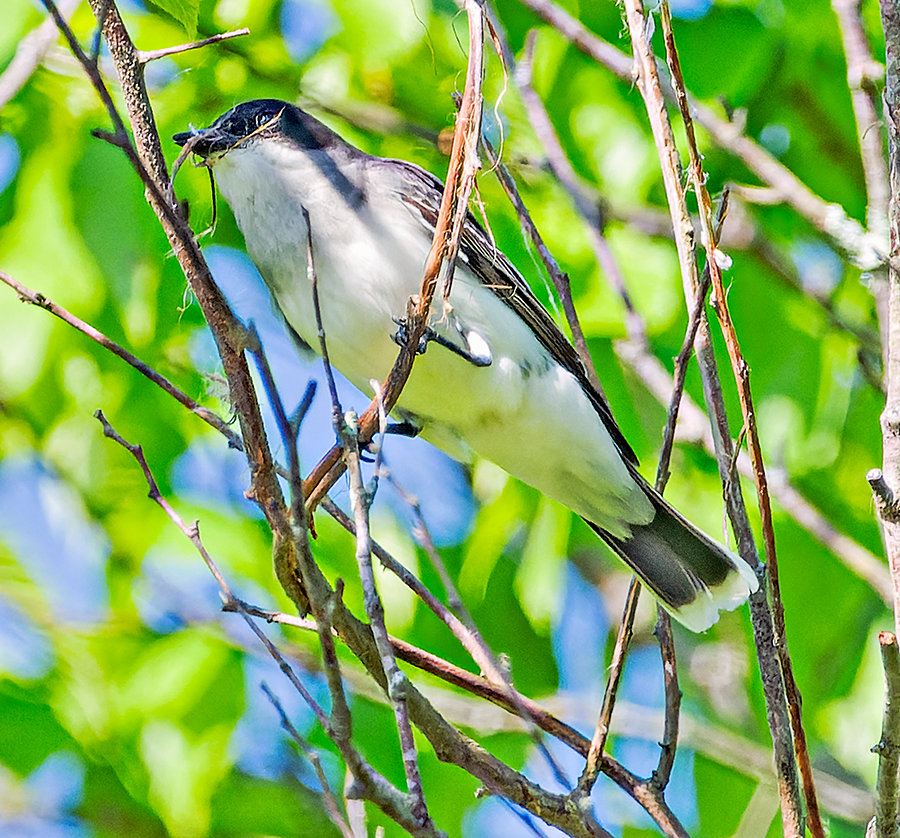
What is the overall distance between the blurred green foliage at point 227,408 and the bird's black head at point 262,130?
0.39 ft

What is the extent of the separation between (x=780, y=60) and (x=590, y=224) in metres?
1.05

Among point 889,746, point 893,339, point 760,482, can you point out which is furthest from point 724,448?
point 889,746

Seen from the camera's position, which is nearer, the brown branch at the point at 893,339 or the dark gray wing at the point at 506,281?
the brown branch at the point at 893,339

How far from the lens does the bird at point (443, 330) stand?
288 centimetres

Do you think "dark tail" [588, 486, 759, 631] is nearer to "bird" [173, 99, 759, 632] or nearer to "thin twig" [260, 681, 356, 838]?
"bird" [173, 99, 759, 632]

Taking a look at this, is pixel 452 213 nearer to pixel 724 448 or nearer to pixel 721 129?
pixel 724 448

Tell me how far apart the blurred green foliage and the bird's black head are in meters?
0.12

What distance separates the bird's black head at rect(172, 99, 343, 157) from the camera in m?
2.90

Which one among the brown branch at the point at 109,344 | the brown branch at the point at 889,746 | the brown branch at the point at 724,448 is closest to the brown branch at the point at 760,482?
the brown branch at the point at 724,448

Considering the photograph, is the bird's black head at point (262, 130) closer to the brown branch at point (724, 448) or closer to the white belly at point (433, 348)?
the white belly at point (433, 348)

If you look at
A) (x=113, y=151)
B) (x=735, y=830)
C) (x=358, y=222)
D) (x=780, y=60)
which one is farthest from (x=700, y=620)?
(x=113, y=151)

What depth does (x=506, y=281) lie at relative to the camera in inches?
120

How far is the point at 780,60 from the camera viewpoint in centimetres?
346

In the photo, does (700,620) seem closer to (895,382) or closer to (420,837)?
(895,382)
